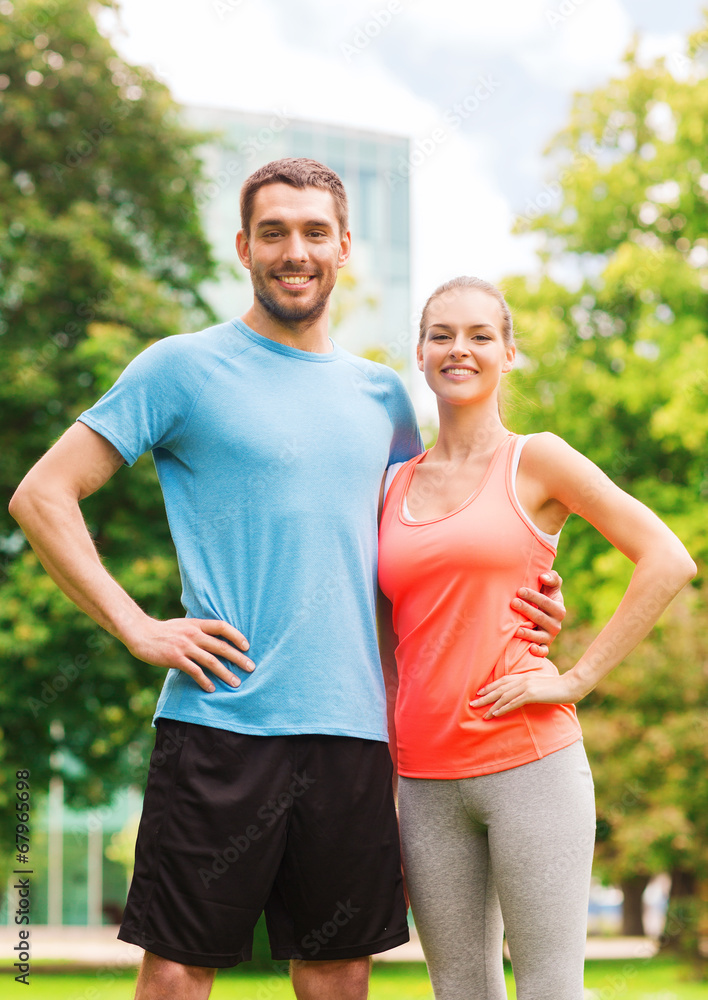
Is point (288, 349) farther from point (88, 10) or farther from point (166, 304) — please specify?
point (88, 10)

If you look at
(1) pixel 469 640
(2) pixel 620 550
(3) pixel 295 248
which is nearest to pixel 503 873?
(1) pixel 469 640

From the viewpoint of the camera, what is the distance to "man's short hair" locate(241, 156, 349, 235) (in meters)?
2.85

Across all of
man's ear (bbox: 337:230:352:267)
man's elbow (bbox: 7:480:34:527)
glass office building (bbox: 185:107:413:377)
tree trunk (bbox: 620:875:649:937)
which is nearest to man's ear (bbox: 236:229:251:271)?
man's ear (bbox: 337:230:352:267)

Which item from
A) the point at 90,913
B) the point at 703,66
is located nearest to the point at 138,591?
the point at 703,66

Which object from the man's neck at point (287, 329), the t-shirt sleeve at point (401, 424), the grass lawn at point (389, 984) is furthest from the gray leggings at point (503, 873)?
the grass lawn at point (389, 984)

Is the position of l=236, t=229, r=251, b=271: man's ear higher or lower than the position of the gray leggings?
higher

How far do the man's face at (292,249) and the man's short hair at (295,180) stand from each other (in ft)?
0.06

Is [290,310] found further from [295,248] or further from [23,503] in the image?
[23,503]

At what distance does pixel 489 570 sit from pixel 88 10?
449 inches

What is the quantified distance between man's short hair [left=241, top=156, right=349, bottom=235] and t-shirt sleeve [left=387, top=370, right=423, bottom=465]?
20.2 inches

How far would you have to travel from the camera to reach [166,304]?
11547 millimetres

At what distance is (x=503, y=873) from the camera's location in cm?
258

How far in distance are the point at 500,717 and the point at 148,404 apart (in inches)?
48.4

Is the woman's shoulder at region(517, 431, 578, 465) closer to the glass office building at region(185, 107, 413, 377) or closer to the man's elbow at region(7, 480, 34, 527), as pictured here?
the man's elbow at region(7, 480, 34, 527)
